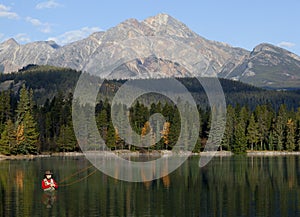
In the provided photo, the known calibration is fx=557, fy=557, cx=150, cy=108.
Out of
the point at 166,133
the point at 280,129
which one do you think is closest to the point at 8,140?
the point at 166,133

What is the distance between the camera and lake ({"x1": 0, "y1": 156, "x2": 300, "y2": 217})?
46938 millimetres

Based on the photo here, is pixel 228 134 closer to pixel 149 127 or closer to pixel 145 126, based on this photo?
pixel 149 127

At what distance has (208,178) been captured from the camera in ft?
243

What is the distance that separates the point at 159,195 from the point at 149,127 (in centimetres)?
9804

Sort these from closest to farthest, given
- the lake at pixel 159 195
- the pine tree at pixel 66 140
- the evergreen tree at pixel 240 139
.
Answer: the lake at pixel 159 195 < the pine tree at pixel 66 140 < the evergreen tree at pixel 240 139

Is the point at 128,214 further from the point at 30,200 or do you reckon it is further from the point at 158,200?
the point at 30,200

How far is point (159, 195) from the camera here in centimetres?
5653

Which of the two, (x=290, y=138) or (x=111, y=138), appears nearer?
(x=111, y=138)

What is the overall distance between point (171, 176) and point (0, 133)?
213 feet

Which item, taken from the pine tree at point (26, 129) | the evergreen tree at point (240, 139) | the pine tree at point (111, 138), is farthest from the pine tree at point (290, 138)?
the pine tree at point (26, 129)

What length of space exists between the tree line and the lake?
203 ft

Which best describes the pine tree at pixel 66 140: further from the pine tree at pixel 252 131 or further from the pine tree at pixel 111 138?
the pine tree at pixel 252 131

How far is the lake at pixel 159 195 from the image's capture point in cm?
4694

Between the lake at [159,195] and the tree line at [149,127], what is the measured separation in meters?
61.8
